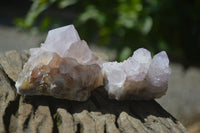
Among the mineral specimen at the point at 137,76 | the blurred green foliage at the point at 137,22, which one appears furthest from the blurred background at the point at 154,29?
the mineral specimen at the point at 137,76

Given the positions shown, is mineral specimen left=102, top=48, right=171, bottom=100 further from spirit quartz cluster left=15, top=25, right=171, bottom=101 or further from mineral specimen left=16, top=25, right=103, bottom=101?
mineral specimen left=16, top=25, right=103, bottom=101

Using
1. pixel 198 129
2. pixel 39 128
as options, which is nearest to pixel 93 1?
pixel 198 129

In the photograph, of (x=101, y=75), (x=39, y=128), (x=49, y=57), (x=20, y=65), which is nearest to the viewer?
(x=39, y=128)

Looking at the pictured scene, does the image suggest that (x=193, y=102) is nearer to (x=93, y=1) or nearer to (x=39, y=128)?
(x=93, y=1)

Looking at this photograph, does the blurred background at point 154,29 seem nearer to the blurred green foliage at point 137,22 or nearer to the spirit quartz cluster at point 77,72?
the blurred green foliage at point 137,22

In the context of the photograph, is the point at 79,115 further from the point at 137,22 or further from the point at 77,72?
the point at 137,22

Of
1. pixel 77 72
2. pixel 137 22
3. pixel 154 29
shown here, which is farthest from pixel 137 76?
pixel 154 29

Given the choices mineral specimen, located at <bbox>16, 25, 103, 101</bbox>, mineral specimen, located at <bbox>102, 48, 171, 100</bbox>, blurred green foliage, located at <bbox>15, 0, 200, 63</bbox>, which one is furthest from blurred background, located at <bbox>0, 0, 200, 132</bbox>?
mineral specimen, located at <bbox>16, 25, 103, 101</bbox>
